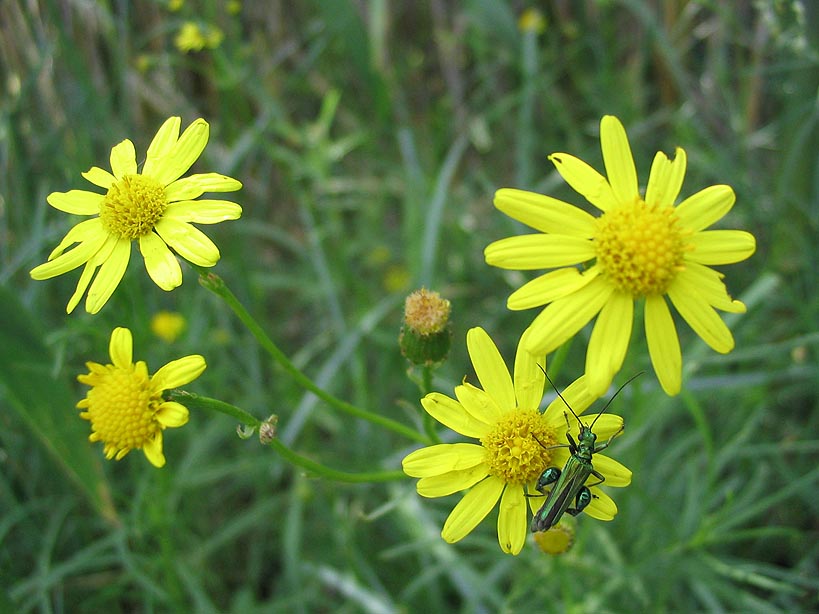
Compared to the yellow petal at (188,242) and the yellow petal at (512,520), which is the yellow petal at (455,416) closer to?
the yellow petal at (512,520)

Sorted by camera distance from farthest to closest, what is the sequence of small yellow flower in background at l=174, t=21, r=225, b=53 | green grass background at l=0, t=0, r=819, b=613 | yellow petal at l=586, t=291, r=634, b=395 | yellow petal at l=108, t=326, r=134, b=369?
small yellow flower in background at l=174, t=21, r=225, b=53, green grass background at l=0, t=0, r=819, b=613, yellow petal at l=108, t=326, r=134, b=369, yellow petal at l=586, t=291, r=634, b=395

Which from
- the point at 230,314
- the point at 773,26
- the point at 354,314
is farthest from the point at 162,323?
the point at 773,26

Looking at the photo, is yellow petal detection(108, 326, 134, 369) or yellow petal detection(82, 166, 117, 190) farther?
yellow petal detection(82, 166, 117, 190)

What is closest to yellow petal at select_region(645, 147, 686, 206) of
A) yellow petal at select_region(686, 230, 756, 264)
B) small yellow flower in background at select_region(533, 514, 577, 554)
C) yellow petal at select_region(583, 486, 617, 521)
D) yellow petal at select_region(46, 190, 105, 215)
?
yellow petal at select_region(686, 230, 756, 264)

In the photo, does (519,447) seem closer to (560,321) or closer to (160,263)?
(560,321)

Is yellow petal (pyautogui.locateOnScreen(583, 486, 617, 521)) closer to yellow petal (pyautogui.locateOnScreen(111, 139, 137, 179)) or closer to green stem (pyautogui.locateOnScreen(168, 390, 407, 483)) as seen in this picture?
green stem (pyautogui.locateOnScreen(168, 390, 407, 483))

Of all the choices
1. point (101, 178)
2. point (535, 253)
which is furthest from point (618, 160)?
point (101, 178)
